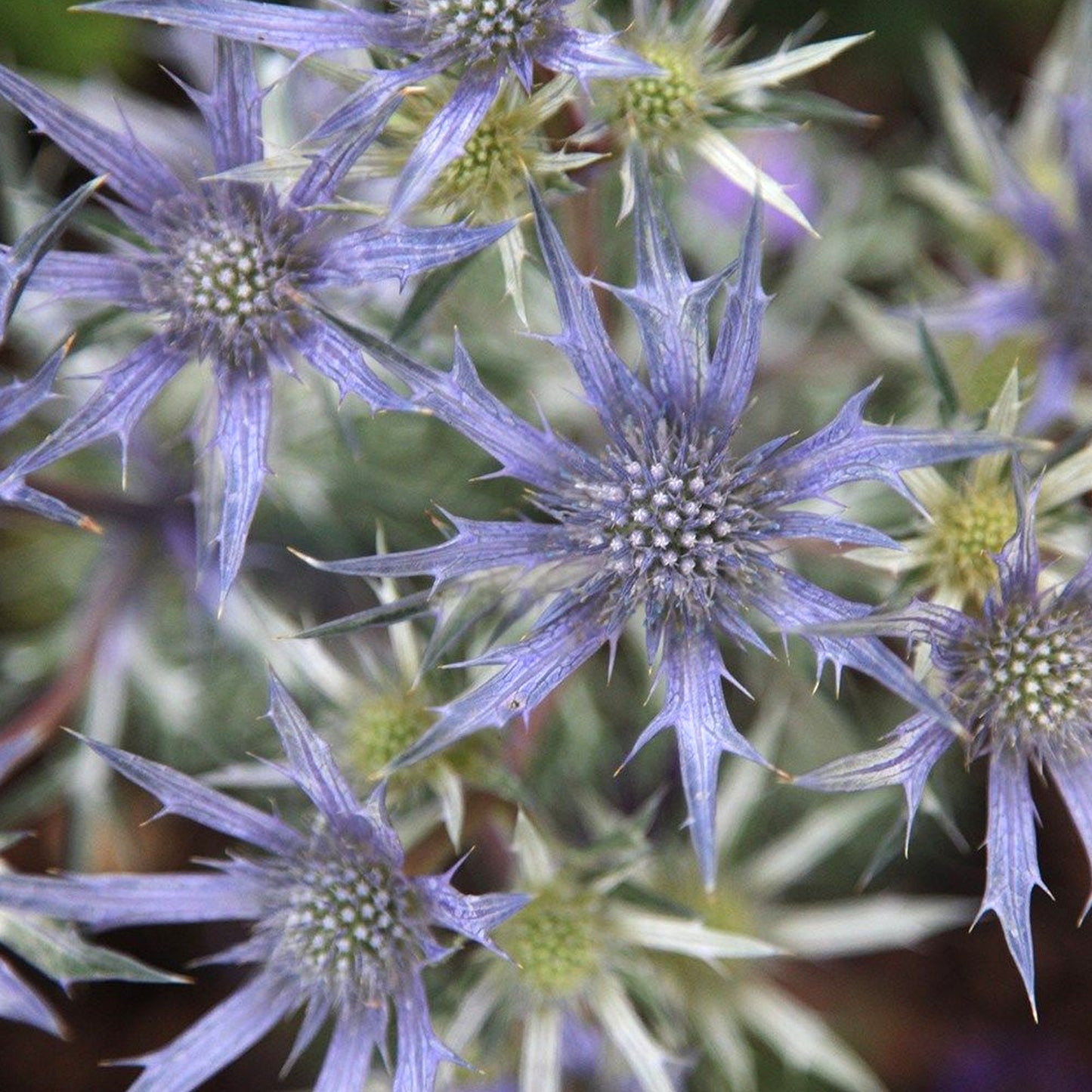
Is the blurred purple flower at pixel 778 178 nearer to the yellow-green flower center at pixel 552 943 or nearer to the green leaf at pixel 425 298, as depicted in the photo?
the green leaf at pixel 425 298

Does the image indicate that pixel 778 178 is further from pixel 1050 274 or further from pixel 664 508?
pixel 664 508

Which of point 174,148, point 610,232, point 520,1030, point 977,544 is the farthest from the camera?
point 174,148

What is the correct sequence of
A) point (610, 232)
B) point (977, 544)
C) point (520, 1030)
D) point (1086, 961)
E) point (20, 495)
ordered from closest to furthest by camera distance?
point (20, 495) < point (977, 544) < point (520, 1030) < point (610, 232) < point (1086, 961)

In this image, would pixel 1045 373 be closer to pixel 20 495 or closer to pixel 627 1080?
pixel 627 1080

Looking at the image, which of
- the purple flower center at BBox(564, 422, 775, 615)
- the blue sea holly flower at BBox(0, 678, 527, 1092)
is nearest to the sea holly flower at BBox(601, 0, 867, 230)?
the purple flower center at BBox(564, 422, 775, 615)

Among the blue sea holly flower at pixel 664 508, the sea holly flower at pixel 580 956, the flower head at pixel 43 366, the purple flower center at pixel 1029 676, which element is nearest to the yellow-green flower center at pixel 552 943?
the sea holly flower at pixel 580 956

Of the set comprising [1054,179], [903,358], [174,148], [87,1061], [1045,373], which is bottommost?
[87,1061]

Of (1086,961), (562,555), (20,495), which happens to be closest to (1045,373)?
(562,555)

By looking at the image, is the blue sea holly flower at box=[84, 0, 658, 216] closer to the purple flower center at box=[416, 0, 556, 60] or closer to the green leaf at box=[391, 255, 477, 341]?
the purple flower center at box=[416, 0, 556, 60]
